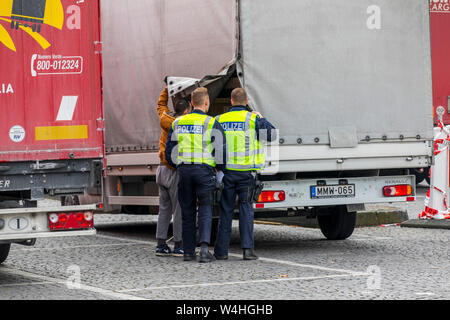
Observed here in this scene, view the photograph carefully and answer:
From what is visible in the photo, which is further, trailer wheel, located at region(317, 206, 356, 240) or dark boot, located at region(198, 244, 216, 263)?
trailer wheel, located at region(317, 206, 356, 240)

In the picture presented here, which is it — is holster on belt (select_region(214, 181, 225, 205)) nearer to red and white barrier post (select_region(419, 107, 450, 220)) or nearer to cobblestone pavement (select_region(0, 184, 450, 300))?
cobblestone pavement (select_region(0, 184, 450, 300))

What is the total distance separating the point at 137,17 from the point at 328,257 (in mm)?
4101

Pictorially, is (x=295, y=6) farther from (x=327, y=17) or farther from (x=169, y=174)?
(x=169, y=174)

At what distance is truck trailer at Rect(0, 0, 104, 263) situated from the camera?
855 cm

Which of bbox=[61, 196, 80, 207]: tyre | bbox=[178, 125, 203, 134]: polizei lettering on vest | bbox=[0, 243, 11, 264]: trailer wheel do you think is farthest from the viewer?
A: bbox=[178, 125, 203, 134]: polizei lettering on vest

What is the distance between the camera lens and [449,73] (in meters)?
21.5

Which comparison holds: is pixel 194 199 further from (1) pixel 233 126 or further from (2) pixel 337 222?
(2) pixel 337 222

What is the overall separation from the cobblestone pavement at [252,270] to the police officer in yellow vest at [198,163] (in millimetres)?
371

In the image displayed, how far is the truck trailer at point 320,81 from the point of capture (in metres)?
10.7

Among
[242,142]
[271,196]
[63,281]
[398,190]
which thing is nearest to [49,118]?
[63,281]

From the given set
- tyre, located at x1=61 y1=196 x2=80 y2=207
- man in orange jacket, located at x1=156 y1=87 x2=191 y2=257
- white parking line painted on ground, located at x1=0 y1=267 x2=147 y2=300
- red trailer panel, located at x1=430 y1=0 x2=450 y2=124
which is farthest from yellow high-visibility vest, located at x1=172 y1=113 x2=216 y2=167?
red trailer panel, located at x1=430 y1=0 x2=450 y2=124

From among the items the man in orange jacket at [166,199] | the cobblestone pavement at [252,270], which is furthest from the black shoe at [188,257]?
the man in orange jacket at [166,199]

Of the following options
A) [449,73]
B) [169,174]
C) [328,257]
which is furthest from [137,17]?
[449,73]

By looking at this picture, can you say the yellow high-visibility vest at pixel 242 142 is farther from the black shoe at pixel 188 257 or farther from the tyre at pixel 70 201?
the tyre at pixel 70 201
